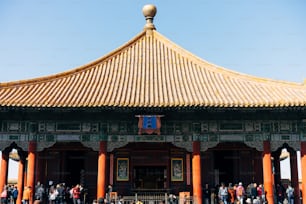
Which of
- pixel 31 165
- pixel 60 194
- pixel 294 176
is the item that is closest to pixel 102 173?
pixel 60 194

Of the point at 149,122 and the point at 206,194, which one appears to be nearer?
the point at 149,122

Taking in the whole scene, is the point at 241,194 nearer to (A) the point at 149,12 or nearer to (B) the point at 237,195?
(B) the point at 237,195

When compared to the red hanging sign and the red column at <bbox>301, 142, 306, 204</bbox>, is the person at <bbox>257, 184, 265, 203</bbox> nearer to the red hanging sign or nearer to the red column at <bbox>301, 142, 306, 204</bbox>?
the red column at <bbox>301, 142, 306, 204</bbox>

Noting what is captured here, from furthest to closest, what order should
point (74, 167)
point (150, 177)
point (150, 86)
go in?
point (74, 167) < point (150, 177) < point (150, 86)

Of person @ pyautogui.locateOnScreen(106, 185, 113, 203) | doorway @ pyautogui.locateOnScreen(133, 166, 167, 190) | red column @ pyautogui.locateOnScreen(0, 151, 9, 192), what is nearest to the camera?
person @ pyautogui.locateOnScreen(106, 185, 113, 203)

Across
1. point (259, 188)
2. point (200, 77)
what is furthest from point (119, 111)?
point (259, 188)

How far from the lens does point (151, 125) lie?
59.1ft

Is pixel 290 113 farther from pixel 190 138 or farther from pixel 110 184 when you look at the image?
pixel 110 184

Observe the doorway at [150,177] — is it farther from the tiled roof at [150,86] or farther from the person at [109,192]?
the tiled roof at [150,86]

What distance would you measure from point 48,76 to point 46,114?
255 centimetres

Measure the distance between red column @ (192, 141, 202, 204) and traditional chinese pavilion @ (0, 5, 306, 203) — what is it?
5 cm

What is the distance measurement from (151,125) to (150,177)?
4.72 m

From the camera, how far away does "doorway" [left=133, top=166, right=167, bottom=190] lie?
21.5m

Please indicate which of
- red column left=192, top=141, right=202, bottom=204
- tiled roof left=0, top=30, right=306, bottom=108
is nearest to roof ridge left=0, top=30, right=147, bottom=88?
tiled roof left=0, top=30, right=306, bottom=108
